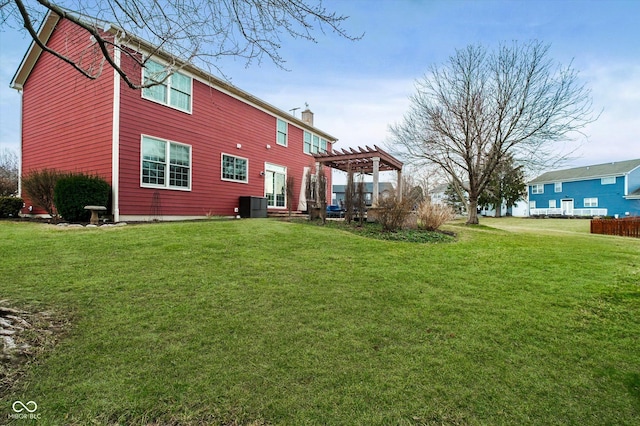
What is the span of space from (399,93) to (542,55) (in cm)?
636

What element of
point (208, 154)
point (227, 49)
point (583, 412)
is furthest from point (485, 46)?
point (583, 412)

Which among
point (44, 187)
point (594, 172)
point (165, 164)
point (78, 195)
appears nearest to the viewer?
point (78, 195)

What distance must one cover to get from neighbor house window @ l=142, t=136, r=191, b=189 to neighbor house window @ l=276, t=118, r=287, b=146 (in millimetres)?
5672

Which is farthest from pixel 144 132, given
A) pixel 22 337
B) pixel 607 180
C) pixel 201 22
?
pixel 607 180

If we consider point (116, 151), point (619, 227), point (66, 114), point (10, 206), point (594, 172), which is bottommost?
point (619, 227)

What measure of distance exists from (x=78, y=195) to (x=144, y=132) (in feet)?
8.89

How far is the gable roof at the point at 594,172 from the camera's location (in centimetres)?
2895

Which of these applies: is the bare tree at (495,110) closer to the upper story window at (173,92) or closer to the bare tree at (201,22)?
the upper story window at (173,92)

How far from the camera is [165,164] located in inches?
406

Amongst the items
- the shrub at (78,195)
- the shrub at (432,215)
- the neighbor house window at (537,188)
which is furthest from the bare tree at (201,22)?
the neighbor house window at (537,188)

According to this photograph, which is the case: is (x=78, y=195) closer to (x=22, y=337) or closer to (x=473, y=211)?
(x=22, y=337)

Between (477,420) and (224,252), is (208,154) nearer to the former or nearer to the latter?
(224,252)

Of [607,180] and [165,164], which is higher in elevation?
[607,180]

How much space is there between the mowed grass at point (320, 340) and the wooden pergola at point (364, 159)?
642 centimetres
